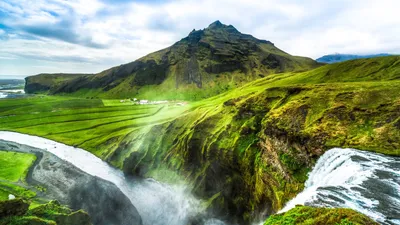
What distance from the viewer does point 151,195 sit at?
7819cm

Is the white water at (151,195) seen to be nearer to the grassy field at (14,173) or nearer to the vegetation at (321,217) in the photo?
the grassy field at (14,173)

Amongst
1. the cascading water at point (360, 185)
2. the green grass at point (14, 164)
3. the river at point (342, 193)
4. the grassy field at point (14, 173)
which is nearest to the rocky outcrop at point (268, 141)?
the river at point (342, 193)

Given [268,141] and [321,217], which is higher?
[321,217]

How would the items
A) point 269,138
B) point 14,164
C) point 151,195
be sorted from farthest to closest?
point 14,164 < point 151,195 < point 269,138

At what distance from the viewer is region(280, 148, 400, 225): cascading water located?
23366 millimetres

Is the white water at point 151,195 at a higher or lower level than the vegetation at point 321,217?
lower

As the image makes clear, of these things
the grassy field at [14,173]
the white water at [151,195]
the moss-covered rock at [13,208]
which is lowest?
the white water at [151,195]

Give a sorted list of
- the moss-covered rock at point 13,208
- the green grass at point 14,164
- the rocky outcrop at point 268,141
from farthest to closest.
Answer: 1. the green grass at point 14,164
2. the rocky outcrop at point 268,141
3. the moss-covered rock at point 13,208

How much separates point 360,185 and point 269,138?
2804cm

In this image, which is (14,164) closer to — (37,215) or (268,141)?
(37,215)

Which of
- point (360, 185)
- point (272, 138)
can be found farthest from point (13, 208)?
point (272, 138)

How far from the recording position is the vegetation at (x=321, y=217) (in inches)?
704

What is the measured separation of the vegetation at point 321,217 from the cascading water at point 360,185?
4.38 m

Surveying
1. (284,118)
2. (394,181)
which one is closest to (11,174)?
(284,118)
